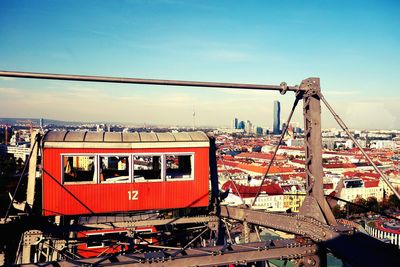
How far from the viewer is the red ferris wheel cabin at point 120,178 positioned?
7.77m

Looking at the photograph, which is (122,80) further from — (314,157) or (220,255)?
(314,157)

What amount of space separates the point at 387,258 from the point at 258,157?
137 metres

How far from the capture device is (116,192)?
8.14 m

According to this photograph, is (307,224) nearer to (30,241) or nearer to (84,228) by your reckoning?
(84,228)

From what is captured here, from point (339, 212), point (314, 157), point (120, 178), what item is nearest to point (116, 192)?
point (120, 178)

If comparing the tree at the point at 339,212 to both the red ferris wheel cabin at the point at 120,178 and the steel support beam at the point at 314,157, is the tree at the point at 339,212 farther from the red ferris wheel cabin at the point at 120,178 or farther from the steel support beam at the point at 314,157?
the steel support beam at the point at 314,157

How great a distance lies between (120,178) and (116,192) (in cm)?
40

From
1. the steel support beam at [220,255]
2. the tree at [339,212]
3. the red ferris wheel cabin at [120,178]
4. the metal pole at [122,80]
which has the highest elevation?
the metal pole at [122,80]

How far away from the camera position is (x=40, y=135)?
7828 millimetres

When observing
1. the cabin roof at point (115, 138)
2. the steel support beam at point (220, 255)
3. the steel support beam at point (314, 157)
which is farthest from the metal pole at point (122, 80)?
the cabin roof at point (115, 138)

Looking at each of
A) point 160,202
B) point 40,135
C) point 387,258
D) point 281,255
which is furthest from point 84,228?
point 387,258

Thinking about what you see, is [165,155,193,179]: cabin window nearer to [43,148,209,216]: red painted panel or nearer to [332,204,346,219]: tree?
[43,148,209,216]: red painted panel

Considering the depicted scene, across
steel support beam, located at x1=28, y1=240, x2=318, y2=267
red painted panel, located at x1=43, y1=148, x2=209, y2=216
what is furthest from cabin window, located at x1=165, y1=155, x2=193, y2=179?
steel support beam, located at x1=28, y1=240, x2=318, y2=267

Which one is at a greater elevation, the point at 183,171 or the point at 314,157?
the point at 314,157
